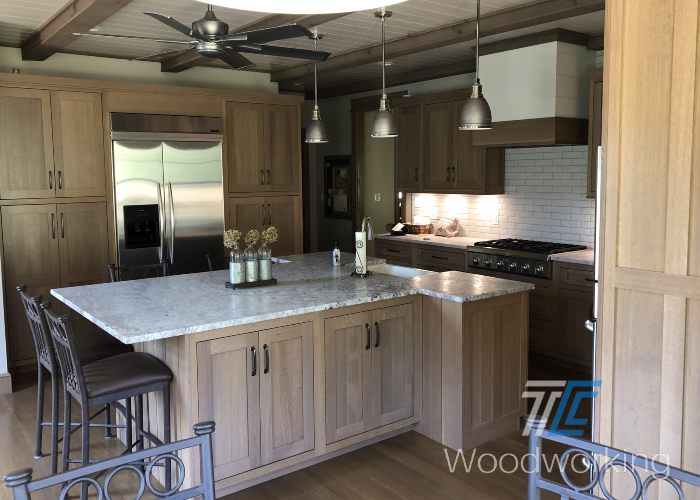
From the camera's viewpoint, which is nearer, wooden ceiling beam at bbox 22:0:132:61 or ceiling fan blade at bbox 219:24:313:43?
ceiling fan blade at bbox 219:24:313:43

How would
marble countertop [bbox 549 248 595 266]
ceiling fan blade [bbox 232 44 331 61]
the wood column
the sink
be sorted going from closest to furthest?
1. the wood column
2. ceiling fan blade [bbox 232 44 331 61]
3. the sink
4. marble countertop [bbox 549 248 595 266]

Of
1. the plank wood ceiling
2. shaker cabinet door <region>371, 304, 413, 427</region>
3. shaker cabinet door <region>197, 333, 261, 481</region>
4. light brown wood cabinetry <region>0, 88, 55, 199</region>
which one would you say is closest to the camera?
shaker cabinet door <region>197, 333, 261, 481</region>

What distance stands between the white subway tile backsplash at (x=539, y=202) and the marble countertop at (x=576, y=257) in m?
0.32

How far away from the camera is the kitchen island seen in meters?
2.95

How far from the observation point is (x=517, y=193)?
19.6ft

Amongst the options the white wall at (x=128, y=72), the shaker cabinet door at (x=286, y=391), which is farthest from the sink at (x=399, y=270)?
the white wall at (x=128, y=72)

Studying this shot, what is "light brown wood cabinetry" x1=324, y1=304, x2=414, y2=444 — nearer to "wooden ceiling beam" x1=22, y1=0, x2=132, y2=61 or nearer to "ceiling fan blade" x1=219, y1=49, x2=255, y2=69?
"ceiling fan blade" x1=219, y1=49, x2=255, y2=69

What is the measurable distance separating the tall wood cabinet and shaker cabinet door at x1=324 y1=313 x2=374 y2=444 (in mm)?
126

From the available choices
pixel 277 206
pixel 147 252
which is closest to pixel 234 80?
pixel 277 206

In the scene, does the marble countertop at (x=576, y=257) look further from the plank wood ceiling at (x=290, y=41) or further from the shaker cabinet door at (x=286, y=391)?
the shaker cabinet door at (x=286, y=391)

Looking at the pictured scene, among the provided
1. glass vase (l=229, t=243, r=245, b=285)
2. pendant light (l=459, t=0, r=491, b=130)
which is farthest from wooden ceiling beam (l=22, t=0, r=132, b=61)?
pendant light (l=459, t=0, r=491, b=130)

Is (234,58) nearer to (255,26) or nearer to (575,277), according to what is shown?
(255,26)

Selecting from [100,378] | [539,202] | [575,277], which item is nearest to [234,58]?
[100,378]

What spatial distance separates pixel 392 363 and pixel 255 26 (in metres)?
2.69
